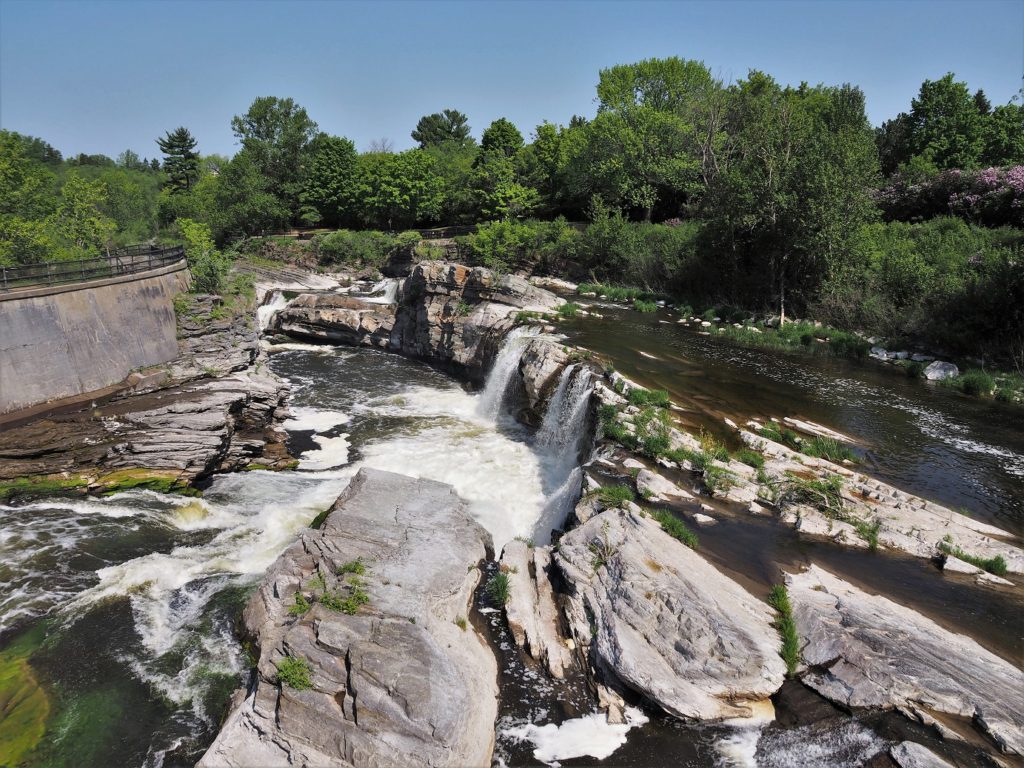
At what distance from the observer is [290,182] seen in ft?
210

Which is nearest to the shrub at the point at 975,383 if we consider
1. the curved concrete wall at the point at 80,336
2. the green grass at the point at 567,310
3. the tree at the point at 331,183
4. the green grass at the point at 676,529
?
the green grass at the point at 567,310

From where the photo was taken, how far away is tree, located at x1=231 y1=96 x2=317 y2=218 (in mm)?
63219

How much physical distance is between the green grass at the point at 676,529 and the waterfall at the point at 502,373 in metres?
10.9

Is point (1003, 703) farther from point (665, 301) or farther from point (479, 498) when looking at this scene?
point (665, 301)

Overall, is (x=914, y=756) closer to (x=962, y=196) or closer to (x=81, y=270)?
(x=81, y=270)

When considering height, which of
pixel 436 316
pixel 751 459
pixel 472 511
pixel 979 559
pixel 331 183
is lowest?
pixel 472 511

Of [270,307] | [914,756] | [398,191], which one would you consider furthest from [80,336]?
[398,191]

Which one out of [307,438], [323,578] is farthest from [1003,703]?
[307,438]

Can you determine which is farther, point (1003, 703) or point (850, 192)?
point (850, 192)

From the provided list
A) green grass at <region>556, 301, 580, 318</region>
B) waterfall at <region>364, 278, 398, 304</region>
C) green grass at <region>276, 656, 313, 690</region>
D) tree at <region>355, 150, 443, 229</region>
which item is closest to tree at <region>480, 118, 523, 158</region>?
tree at <region>355, 150, 443, 229</region>

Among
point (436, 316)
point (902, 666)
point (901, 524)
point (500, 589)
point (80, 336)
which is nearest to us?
point (902, 666)

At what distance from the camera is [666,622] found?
27.7 ft

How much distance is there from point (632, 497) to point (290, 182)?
64.4 metres

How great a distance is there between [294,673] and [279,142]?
69287 mm
